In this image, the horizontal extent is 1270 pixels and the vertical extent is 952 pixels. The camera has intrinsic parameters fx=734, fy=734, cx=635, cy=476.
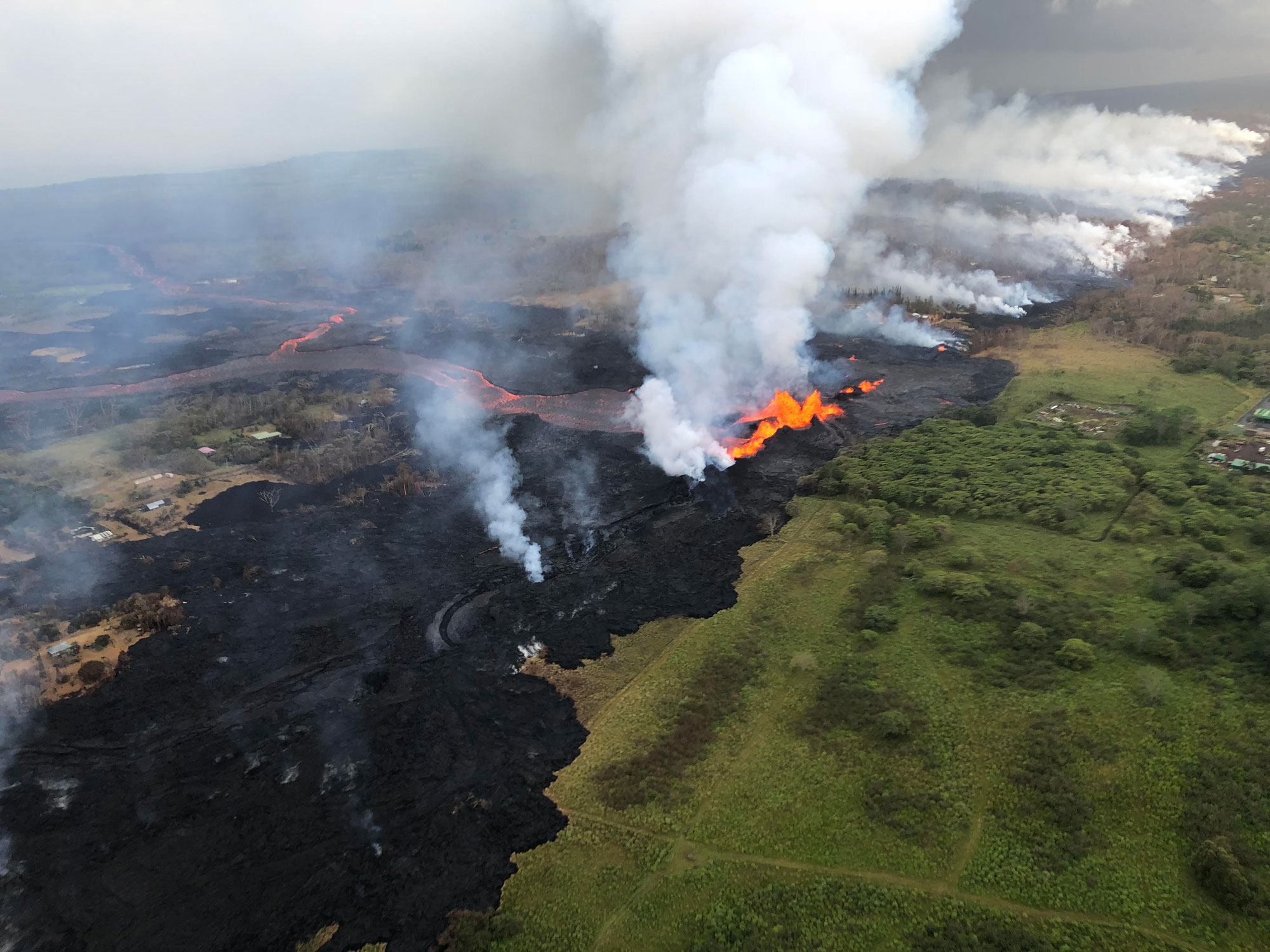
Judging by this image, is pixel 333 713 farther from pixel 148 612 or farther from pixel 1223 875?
pixel 1223 875

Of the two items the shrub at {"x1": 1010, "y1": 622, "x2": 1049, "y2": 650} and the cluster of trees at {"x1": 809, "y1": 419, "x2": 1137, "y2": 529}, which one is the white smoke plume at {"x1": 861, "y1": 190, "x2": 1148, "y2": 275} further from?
the shrub at {"x1": 1010, "y1": 622, "x2": 1049, "y2": 650}

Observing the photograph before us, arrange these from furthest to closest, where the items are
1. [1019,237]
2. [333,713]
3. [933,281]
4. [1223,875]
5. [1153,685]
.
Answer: [1019,237] < [933,281] < [333,713] < [1153,685] < [1223,875]

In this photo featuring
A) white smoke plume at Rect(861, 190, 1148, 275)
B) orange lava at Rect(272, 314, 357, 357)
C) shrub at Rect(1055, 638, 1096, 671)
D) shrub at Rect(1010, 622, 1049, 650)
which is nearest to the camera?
shrub at Rect(1055, 638, 1096, 671)

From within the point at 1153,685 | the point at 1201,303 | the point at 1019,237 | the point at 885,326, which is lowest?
the point at 1153,685

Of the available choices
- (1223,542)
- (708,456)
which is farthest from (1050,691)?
(708,456)

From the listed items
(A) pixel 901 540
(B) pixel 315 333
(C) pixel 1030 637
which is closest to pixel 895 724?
(C) pixel 1030 637

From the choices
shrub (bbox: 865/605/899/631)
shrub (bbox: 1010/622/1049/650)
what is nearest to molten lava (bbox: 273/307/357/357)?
shrub (bbox: 865/605/899/631)

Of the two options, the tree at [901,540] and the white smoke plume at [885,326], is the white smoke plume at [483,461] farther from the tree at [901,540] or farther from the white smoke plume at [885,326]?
the white smoke plume at [885,326]

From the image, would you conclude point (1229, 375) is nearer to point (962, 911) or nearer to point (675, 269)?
point (675, 269)
